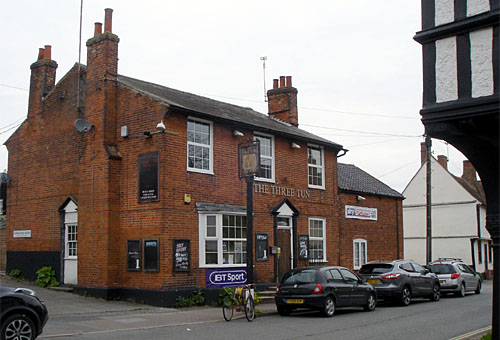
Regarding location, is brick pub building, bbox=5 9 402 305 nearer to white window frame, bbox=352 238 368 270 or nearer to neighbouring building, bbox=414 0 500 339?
white window frame, bbox=352 238 368 270

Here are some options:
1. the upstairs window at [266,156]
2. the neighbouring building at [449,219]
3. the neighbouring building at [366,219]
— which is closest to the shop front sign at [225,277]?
the upstairs window at [266,156]

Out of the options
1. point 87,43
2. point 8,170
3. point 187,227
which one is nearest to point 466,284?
point 187,227

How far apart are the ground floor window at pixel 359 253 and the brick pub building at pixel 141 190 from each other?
311cm

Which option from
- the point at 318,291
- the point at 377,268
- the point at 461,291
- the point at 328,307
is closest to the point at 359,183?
the point at 461,291

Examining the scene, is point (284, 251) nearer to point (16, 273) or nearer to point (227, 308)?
point (227, 308)

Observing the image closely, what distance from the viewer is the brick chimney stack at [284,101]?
2680cm

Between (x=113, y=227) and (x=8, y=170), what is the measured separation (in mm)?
7867

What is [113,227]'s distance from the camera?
1847cm

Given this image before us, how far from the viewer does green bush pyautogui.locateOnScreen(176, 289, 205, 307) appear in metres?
17.2

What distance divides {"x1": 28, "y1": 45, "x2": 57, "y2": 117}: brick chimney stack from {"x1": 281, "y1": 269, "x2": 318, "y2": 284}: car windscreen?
1274 cm

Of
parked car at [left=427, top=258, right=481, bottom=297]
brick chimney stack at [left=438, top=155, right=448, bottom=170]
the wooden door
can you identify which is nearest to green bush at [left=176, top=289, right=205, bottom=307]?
the wooden door

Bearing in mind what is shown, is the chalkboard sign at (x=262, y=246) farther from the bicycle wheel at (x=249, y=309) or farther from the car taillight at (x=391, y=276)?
the bicycle wheel at (x=249, y=309)

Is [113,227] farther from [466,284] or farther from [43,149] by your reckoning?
[466,284]

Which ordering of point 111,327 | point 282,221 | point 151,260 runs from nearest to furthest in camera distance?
point 111,327
point 151,260
point 282,221
